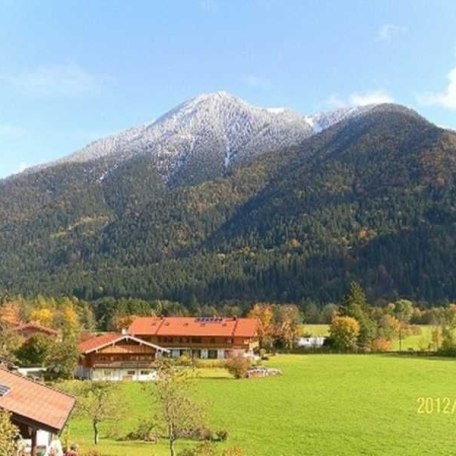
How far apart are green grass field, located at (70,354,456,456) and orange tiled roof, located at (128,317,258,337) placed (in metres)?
21.1

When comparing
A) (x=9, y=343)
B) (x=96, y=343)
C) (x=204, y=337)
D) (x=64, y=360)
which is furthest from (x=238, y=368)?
(x=9, y=343)

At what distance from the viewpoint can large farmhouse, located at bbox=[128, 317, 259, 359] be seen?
102 metres

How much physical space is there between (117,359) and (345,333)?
39.8 metres

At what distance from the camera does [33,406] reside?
25.6 m

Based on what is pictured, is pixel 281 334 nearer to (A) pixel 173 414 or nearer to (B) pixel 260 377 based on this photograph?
(B) pixel 260 377

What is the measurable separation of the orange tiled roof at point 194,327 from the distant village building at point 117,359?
19906 mm

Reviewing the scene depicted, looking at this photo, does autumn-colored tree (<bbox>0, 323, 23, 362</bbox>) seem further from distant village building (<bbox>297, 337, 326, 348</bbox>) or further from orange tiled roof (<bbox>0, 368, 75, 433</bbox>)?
orange tiled roof (<bbox>0, 368, 75, 433</bbox>)

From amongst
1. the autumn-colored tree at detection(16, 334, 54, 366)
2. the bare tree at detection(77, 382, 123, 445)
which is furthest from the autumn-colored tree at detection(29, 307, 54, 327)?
the bare tree at detection(77, 382, 123, 445)

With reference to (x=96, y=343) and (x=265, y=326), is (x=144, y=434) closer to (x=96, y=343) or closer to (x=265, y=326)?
(x=96, y=343)

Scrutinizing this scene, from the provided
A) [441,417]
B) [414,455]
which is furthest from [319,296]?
[414,455]

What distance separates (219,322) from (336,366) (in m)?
26.2

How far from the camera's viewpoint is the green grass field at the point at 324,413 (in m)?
39.2

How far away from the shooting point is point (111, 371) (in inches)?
3214

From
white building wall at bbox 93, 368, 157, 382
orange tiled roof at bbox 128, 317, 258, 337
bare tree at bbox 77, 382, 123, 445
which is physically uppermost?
orange tiled roof at bbox 128, 317, 258, 337
